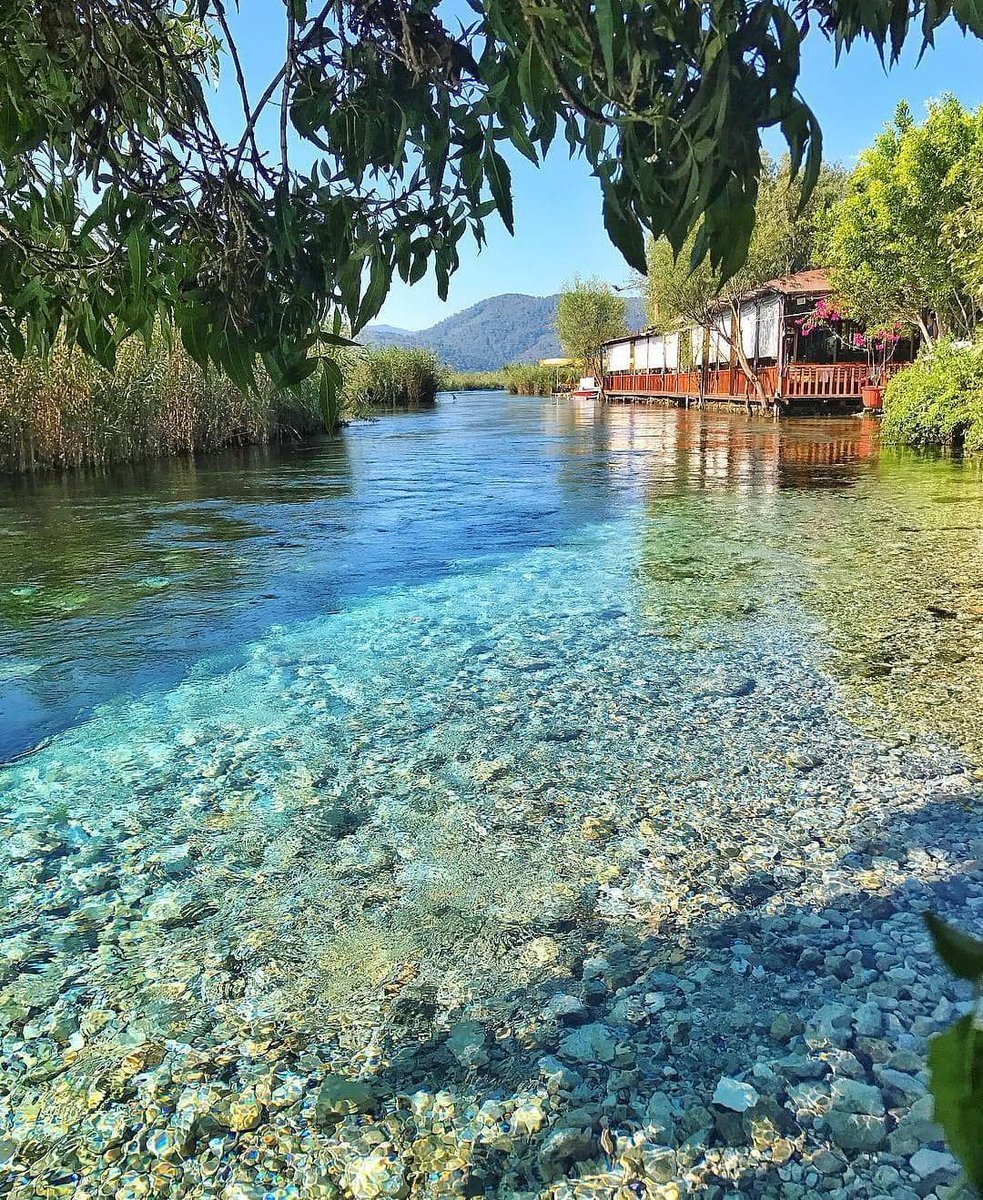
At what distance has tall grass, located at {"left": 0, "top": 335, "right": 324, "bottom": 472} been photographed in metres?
13.3

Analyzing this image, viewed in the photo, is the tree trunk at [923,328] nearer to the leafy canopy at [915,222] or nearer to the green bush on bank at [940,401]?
the leafy canopy at [915,222]

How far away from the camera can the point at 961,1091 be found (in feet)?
1.55

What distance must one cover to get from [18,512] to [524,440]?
14013 millimetres

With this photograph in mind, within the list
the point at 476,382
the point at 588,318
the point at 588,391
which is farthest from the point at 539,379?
the point at 476,382

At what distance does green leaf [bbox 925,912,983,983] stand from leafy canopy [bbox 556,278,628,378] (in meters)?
68.9

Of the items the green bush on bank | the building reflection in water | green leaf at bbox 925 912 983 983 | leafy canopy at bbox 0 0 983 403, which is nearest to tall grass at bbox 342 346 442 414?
the building reflection in water

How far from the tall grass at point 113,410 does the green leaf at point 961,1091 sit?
11729mm

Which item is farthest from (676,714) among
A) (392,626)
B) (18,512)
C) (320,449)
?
(320,449)

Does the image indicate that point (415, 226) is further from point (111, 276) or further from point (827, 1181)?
point (827, 1181)

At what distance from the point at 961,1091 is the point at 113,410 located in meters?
16.3

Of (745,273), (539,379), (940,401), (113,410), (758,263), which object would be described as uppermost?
(758,263)

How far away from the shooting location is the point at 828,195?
38.0 m

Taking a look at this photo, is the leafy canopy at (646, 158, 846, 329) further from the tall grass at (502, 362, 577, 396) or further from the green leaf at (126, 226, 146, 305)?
the tall grass at (502, 362, 577, 396)

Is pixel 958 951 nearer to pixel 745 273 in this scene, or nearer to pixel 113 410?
pixel 113 410
